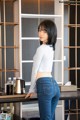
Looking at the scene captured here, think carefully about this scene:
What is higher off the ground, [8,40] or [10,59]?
[8,40]

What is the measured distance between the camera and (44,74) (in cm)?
228

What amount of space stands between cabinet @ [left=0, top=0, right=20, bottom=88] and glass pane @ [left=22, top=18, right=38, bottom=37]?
0.19m

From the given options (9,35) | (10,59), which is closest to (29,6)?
(9,35)

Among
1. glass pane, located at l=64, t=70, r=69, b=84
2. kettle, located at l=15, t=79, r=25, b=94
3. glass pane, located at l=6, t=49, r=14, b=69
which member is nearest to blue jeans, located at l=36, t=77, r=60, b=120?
kettle, located at l=15, t=79, r=25, b=94

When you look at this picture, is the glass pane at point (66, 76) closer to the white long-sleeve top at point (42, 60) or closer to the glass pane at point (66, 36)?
the glass pane at point (66, 36)

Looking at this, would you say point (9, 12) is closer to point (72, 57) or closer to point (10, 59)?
point (10, 59)

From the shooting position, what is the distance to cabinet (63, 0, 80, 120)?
3.38 metres

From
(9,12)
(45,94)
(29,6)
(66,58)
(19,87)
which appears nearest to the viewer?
(45,94)

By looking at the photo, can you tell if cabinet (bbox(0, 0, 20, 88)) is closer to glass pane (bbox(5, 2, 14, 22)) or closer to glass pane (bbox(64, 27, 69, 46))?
glass pane (bbox(5, 2, 14, 22))

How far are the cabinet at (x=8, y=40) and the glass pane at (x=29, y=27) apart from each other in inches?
7.4

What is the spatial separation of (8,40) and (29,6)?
503mm

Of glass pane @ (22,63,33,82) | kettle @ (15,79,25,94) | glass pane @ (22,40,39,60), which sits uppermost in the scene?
glass pane @ (22,40,39,60)

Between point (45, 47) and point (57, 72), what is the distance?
0.95 meters

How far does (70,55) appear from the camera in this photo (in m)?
3.45
